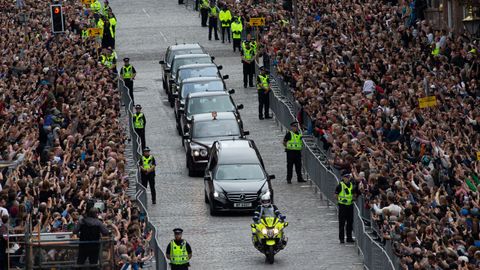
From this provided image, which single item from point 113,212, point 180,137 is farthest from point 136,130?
point 113,212

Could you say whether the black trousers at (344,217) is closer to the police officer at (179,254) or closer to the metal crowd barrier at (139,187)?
the metal crowd barrier at (139,187)

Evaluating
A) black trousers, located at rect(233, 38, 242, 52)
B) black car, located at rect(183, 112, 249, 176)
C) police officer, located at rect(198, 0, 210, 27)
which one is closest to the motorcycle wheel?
black car, located at rect(183, 112, 249, 176)

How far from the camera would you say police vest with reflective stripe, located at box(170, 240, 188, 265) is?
30.9 meters

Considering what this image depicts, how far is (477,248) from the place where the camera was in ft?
87.1

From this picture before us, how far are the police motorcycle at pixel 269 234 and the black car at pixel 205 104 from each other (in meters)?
11.8

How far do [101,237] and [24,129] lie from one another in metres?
10.1

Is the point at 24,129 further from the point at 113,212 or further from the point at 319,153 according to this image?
the point at 319,153

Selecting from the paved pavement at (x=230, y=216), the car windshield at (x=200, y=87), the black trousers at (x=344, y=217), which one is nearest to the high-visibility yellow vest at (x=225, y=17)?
the paved pavement at (x=230, y=216)

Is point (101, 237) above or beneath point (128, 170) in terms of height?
above

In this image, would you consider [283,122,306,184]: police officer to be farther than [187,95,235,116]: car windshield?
No

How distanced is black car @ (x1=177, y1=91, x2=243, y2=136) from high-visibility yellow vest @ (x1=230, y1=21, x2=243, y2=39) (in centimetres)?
1281

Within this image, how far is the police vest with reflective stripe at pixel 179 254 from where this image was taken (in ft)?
101

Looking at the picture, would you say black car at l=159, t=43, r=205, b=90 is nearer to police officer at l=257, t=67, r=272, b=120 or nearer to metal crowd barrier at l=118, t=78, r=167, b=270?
metal crowd barrier at l=118, t=78, r=167, b=270

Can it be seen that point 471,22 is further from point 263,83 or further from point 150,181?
point 150,181
